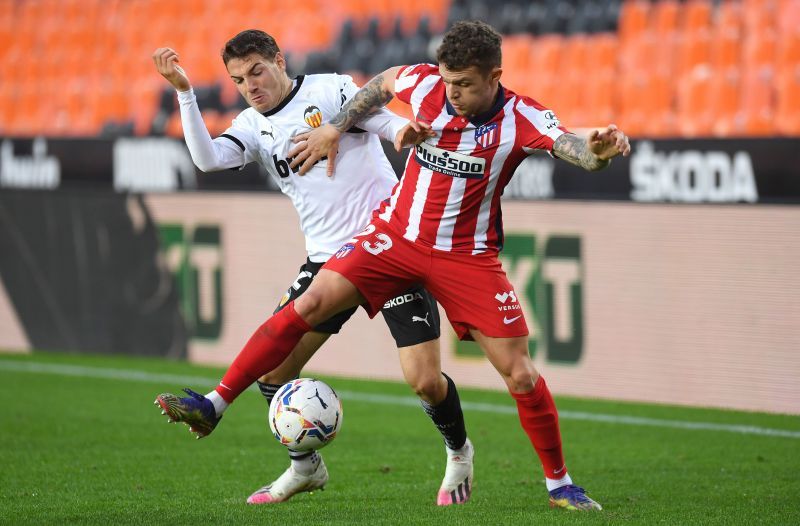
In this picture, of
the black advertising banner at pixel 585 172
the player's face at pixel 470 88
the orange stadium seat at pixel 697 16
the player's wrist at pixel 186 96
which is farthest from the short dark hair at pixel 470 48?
the orange stadium seat at pixel 697 16

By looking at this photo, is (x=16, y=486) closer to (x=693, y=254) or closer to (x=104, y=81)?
(x=693, y=254)

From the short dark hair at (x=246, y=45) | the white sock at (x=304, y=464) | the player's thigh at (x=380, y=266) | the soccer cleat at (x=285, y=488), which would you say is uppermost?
the short dark hair at (x=246, y=45)

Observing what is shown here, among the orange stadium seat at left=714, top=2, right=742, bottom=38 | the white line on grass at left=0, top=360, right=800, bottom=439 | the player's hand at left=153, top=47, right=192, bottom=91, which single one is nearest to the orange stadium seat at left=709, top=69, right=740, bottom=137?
the orange stadium seat at left=714, top=2, right=742, bottom=38

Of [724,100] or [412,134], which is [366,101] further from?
[724,100]

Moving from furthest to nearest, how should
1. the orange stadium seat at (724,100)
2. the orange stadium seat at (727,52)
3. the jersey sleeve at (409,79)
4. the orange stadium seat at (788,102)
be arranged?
the orange stadium seat at (727,52), the orange stadium seat at (724,100), the orange stadium seat at (788,102), the jersey sleeve at (409,79)

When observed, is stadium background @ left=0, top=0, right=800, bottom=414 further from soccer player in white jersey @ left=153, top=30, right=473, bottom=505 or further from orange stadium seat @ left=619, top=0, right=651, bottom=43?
soccer player in white jersey @ left=153, top=30, right=473, bottom=505

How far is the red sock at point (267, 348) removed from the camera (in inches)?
205

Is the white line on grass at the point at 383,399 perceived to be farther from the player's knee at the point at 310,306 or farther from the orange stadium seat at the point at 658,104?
the player's knee at the point at 310,306

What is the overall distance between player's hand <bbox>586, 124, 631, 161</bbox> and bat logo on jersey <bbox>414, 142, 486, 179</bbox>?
23.2 inches

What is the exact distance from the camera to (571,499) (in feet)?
17.1

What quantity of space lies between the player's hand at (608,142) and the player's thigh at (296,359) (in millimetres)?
1583

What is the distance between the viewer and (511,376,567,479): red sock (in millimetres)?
5191

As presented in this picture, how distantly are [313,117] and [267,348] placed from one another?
45.4 inches

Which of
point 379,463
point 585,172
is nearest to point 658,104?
point 585,172
